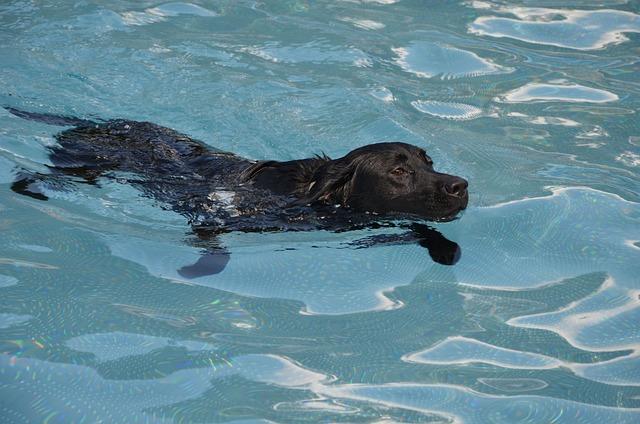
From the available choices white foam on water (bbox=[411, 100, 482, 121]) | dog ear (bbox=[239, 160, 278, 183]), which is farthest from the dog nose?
white foam on water (bbox=[411, 100, 482, 121])

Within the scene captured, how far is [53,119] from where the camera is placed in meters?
7.42

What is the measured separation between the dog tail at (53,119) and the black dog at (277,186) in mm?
409

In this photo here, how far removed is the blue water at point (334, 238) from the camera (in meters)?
4.23

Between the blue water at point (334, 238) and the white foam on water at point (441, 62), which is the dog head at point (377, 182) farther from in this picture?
the white foam on water at point (441, 62)

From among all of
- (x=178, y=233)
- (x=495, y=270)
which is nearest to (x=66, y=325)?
(x=178, y=233)

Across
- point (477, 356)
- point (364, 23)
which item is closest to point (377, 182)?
point (477, 356)

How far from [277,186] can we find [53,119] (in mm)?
2385

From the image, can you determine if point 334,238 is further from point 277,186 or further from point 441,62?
point 441,62

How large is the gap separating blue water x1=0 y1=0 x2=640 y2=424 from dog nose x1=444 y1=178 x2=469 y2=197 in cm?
46

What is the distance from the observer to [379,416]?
157 inches

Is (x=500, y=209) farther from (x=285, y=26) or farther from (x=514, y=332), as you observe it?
(x=285, y=26)

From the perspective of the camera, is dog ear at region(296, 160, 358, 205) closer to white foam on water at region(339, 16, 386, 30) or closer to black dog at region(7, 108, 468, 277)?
black dog at region(7, 108, 468, 277)

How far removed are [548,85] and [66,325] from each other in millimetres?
6407

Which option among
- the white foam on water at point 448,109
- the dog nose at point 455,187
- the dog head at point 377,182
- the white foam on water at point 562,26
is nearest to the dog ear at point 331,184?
the dog head at point 377,182
